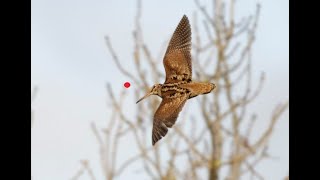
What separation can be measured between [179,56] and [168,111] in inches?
18.1

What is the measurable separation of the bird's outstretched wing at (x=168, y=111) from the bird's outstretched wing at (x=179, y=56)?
0.46ft

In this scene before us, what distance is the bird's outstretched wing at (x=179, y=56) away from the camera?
3955 mm

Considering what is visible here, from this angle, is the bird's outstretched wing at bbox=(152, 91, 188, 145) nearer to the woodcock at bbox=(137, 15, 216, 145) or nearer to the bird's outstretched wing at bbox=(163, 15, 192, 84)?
the woodcock at bbox=(137, 15, 216, 145)

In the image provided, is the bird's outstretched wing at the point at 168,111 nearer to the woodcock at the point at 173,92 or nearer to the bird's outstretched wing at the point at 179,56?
the woodcock at the point at 173,92

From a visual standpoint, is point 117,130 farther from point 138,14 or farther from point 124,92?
point 138,14

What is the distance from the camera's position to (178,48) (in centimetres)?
418

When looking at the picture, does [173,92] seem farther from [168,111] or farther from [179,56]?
[179,56]

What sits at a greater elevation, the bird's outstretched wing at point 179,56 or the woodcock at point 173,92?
the bird's outstretched wing at point 179,56

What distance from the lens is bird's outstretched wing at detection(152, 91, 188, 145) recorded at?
3.77 m

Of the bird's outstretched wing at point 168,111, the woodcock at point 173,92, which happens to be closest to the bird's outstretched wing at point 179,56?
the woodcock at point 173,92

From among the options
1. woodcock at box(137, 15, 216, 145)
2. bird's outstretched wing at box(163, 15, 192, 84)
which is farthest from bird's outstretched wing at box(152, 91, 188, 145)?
bird's outstretched wing at box(163, 15, 192, 84)

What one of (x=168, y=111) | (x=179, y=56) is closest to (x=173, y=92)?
(x=168, y=111)
